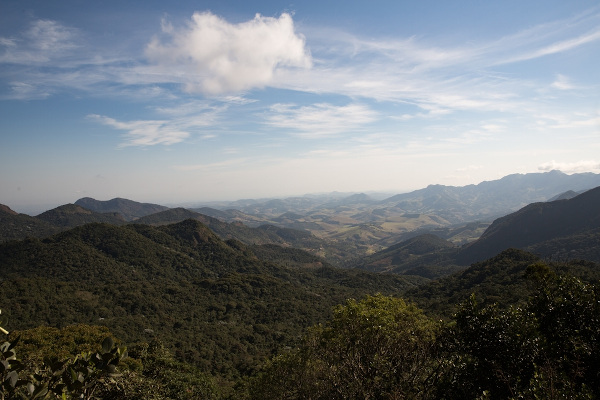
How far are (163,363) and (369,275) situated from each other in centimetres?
15051

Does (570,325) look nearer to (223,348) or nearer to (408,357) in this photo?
(408,357)

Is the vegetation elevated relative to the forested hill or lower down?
elevated

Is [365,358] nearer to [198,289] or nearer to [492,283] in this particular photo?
[492,283]

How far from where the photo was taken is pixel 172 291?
356 ft

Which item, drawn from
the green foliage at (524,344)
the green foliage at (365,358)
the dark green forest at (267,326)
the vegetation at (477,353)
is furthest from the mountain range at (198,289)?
the green foliage at (365,358)

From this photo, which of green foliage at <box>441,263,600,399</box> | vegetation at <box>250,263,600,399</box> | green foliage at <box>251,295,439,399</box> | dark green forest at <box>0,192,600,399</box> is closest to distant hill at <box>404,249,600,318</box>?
dark green forest at <box>0,192,600,399</box>

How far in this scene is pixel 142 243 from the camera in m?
159

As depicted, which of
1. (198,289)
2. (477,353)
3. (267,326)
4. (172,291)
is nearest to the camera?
(477,353)

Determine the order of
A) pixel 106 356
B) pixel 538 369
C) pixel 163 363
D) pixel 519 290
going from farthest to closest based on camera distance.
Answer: pixel 519 290 < pixel 163 363 < pixel 538 369 < pixel 106 356

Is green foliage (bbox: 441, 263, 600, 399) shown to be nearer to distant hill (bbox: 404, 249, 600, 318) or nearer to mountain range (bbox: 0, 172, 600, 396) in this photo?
mountain range (bbox: 0, 172, 600, 396)

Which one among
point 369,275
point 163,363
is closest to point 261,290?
point 369,275

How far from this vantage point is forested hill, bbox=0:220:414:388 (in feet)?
255

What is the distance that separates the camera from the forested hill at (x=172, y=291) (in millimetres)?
77688

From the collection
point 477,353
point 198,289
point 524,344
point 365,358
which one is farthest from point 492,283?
point 198,289
